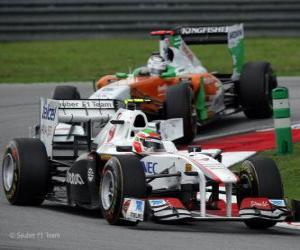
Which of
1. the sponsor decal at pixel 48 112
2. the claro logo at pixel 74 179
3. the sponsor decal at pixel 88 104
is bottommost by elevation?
the claro logo at pixel 74 179

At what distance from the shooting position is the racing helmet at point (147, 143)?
12430 millimetres

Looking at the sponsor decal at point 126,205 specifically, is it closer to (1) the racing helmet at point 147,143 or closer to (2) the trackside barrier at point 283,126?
(1) the racing helmet at point 147,143

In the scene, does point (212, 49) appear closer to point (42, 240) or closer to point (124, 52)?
point (124, 52)

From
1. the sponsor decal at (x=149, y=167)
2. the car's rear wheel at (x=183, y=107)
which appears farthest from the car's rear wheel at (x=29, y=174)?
the car's rear wheel at (x=183, y=107)

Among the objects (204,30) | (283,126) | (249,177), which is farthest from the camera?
(204,30)

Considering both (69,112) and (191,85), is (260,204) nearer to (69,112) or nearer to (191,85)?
A: (69,112)

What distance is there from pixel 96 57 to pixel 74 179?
18616 millimetres

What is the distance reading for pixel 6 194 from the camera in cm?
1315

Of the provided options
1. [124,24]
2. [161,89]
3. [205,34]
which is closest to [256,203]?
[161,89]

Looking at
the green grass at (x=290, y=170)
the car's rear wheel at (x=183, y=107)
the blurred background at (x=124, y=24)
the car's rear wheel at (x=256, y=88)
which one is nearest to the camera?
the green grass at (x=290, y=170)

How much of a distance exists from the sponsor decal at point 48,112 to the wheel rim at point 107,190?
1989 millimetres

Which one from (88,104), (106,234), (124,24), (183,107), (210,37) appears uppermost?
(124,24)

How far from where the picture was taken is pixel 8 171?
13.3 meters

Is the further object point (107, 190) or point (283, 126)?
point (283, 126)
